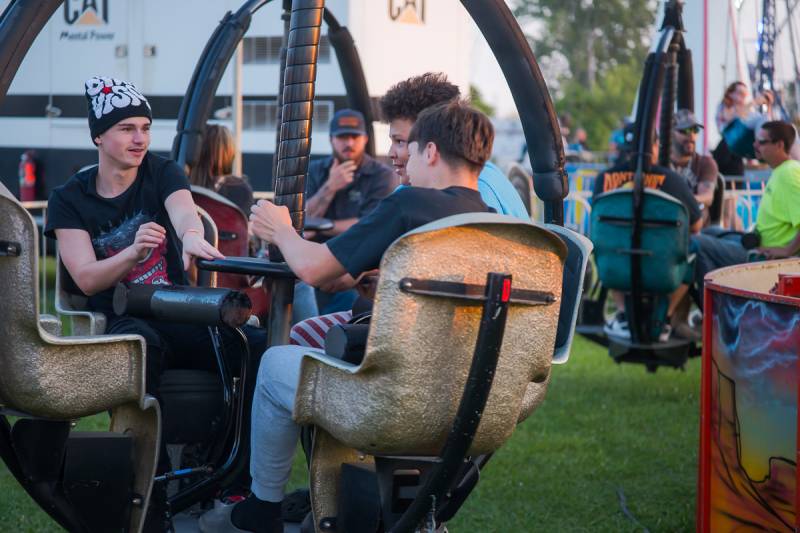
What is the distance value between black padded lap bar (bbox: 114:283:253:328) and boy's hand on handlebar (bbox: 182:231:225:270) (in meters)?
0.11

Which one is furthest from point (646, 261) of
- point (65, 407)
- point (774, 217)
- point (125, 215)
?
point (65, 407)

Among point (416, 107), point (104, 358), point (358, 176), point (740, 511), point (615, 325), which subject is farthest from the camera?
point (615, 325)

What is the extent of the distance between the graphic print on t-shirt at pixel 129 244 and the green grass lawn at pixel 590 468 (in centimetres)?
123

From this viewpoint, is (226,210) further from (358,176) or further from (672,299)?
(672,299)

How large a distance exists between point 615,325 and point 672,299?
46cm

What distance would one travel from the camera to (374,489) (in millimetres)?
3469

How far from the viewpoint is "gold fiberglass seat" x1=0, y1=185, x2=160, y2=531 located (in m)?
3.35

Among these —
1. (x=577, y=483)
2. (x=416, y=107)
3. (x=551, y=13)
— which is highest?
(x=551, y=13)

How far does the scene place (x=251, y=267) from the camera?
3721 millimetres

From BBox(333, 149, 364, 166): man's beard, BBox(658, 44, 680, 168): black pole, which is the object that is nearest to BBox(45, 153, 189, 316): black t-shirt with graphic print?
BBox(333, 149, 364, 166): man's beard

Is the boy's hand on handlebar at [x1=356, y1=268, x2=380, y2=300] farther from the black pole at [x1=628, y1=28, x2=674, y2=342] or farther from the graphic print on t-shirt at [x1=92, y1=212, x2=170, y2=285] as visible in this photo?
the black pole at [x1=628, y1=28, x2=674, y2=342]

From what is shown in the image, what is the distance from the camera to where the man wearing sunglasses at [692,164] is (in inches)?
341

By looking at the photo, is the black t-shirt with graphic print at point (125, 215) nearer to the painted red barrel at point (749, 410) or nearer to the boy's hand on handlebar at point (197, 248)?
the boy's hand on handlebar at point (197, 248)

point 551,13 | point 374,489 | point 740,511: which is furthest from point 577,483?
point 551,13
